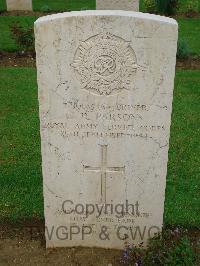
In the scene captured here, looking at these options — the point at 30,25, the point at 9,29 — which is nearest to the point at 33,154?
the point at 9,29

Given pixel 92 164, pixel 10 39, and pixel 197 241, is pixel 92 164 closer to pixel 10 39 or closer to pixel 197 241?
pixel 197 241

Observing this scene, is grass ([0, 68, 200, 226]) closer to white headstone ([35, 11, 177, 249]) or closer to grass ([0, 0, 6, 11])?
white headstone ([35, 11, 177, 249])

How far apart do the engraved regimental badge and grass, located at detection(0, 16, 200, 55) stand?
743 centimetres

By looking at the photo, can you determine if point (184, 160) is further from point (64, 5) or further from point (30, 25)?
point (64, 5)

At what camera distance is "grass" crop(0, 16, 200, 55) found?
11.0 m

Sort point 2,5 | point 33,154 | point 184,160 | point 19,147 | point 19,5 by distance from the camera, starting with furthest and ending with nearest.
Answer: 1. point 2,5
2. point 19,5
3. point 19,147
4. point 33,154
5. point 184,160

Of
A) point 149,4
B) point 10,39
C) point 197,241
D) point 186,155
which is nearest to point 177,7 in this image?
point 149,4

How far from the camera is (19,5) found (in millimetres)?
14836

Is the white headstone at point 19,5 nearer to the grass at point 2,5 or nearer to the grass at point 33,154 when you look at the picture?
the grass at point 2,5

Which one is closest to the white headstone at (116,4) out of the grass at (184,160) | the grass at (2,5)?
the grass at (2,5)

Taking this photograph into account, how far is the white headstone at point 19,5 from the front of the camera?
14758 mm

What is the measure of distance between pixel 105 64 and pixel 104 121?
484mm

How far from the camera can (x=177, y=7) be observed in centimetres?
1492

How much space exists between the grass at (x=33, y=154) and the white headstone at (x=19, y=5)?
6.25 meters
